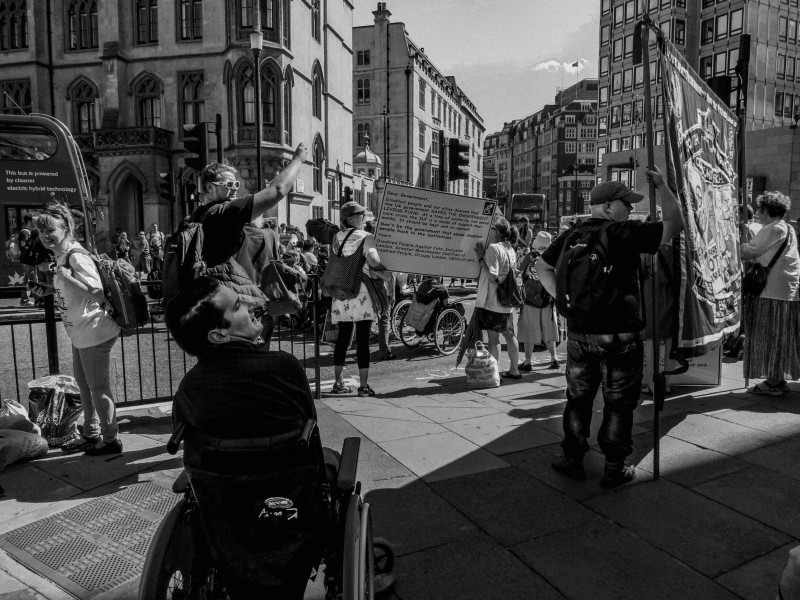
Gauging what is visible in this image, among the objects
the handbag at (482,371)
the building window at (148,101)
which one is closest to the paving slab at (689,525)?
the handbag at (482,371)

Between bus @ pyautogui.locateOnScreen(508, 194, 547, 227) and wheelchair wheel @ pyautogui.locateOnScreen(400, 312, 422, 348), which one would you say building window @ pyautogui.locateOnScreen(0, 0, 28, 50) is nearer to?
wheelchair wheel @ pyautogui.locateOnScreen(400, 312, 422, 348)

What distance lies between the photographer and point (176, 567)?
6.79 feet

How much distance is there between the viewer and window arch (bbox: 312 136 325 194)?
3206 centimetres

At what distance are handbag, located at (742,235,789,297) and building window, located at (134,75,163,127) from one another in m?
29.7

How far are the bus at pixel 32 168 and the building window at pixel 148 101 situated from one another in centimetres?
1744

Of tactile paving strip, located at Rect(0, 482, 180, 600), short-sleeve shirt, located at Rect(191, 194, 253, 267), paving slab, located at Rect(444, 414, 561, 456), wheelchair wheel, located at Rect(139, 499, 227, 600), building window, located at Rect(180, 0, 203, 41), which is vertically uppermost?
building window, located at Rect(180, 0, 203, 41)

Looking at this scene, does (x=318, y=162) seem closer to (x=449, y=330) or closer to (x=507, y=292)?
(x=449, y=330)

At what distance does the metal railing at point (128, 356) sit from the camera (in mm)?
5230

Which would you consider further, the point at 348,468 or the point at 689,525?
the point at 689,525

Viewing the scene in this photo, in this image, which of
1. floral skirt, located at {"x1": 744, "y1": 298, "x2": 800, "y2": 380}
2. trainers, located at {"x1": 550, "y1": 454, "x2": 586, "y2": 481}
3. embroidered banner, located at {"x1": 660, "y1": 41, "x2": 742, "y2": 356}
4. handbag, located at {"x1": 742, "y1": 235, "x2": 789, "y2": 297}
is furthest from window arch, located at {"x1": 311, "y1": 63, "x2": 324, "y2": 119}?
trainers, located at {"x1": 550, "y1": 454, "x2": 586, "y2": 481}

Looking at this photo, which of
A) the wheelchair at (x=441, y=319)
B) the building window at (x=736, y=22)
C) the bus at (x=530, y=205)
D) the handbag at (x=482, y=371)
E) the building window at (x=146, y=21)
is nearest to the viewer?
the handbag at (x=482, y=371)

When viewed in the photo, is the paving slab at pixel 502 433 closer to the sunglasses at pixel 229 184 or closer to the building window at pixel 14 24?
the sunglasses at pixel 229 184

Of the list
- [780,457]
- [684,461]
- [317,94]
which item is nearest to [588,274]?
[684,461]

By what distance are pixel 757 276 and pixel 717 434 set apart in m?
1.88
